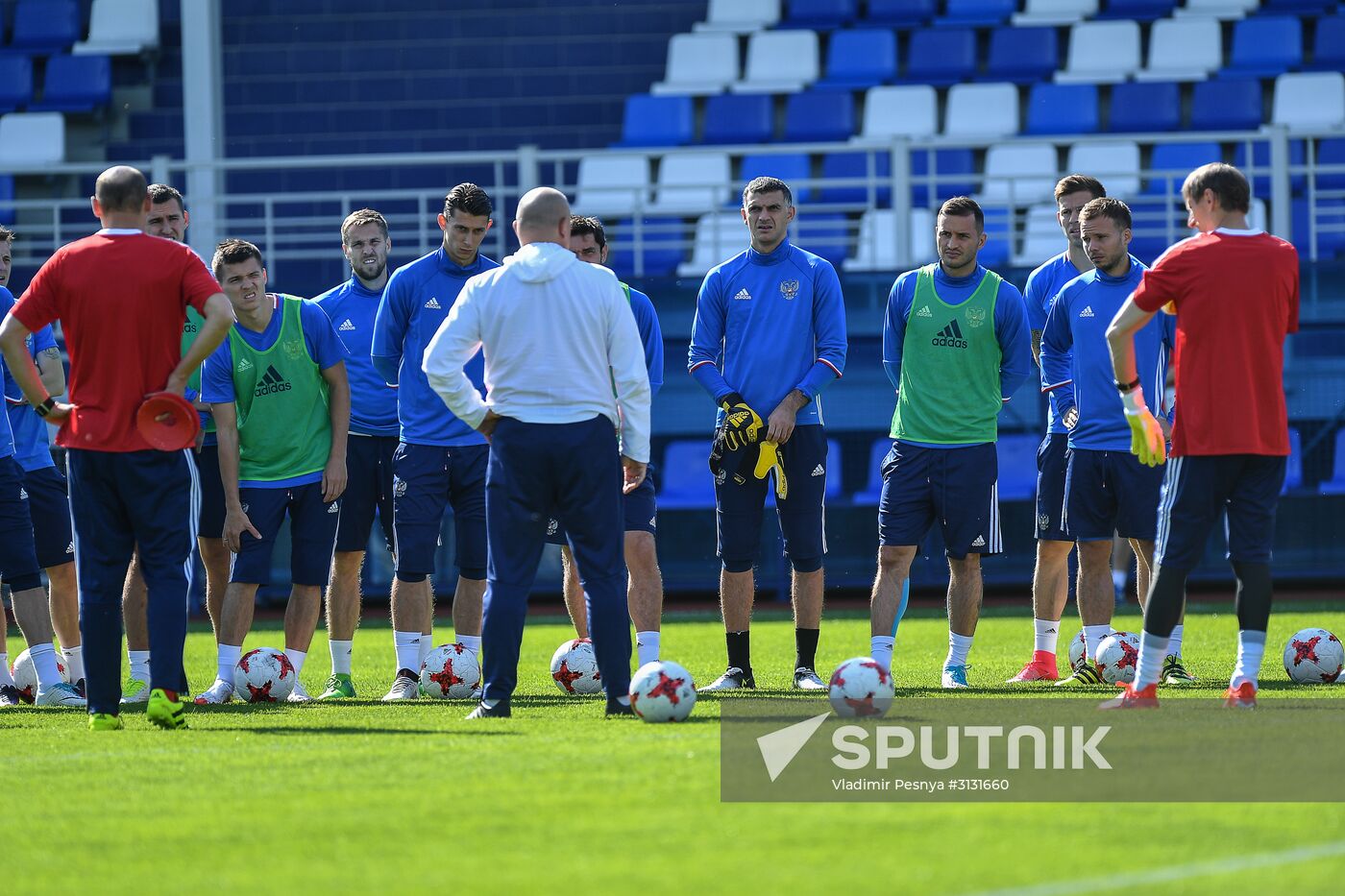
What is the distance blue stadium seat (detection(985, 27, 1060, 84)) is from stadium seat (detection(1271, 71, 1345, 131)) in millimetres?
2473

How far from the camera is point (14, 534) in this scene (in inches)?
351

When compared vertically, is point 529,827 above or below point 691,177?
below

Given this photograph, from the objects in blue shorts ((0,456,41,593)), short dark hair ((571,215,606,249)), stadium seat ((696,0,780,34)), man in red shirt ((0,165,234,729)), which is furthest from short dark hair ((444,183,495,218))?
stadium seat ((696,0,780,34))

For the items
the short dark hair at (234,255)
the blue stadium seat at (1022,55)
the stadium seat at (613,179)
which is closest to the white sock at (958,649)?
the short dark hair at (234,255)

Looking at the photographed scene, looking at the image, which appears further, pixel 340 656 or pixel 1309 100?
pixel 1309 100

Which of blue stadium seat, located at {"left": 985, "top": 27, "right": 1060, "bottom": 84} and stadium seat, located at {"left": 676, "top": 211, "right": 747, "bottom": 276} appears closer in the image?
stadium seat, located at {"left": 676, "top": 211, "right": 747, "bottom": 276}

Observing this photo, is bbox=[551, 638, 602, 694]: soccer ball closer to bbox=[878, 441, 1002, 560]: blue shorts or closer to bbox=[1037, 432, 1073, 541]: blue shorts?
bbox=[878, 441, 1002, 560]: blue shorts

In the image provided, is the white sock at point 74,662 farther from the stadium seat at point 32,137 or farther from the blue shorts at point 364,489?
the stadium seat at point 32,137

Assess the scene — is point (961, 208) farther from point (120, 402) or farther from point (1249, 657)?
point (120, 402)

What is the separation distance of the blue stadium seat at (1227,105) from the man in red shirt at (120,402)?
14.7m

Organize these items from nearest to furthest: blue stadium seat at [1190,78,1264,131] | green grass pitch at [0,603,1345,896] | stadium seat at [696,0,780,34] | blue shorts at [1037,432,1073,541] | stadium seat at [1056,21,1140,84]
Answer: green grass pitch at [0,603,1345,896] → blue shorts at [1037,432,1073,541] → blue stadium seat at [1190,78,1264,131] → stadium seat at [1056,21,1140,84] → stadium seat at [696,0,780,34]

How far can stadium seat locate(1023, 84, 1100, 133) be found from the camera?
1989 cm

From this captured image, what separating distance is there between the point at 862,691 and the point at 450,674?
7.92 feet

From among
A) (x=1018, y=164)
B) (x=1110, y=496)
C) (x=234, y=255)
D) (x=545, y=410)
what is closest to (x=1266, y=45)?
→ (x=1018, y=164)
